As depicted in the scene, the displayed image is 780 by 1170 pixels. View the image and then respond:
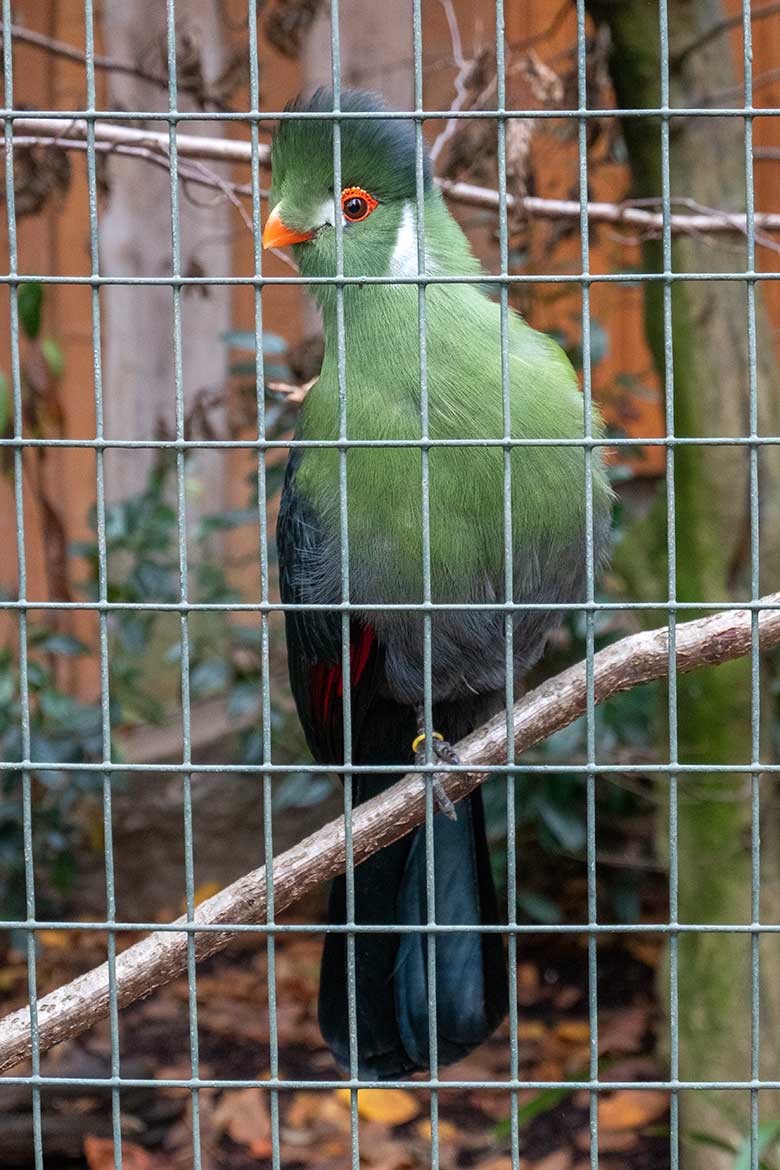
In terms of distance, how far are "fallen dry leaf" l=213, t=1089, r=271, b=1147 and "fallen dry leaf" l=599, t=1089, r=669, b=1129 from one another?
76 centimetres

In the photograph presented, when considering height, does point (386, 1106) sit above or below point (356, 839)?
below

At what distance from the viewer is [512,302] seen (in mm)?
3139

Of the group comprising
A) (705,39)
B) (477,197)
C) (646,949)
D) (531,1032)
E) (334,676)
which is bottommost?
(531,1032)

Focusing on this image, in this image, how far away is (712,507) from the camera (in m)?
2.63

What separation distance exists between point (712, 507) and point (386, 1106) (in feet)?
5.12

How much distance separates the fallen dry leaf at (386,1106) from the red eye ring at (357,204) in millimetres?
1931

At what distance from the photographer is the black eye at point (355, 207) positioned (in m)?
2.13

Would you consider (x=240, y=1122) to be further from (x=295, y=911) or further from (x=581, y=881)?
(x=581, y=881)

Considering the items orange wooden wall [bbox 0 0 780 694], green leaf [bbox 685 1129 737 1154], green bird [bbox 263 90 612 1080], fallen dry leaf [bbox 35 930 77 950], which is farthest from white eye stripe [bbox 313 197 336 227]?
fallen dry leaf [bbox 35 930 77 950]

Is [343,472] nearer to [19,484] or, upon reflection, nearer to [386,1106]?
[19,484]

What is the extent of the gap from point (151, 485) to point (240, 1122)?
152cm

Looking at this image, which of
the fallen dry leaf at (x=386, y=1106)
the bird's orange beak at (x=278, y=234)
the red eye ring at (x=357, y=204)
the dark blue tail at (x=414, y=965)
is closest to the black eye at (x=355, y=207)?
the red eye ring at (x=357, y=204)

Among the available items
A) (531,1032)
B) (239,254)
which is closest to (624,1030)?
(531,1032)

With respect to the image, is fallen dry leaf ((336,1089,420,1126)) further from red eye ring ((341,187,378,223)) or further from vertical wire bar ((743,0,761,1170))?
red eye ring ((341,187,378,223))
